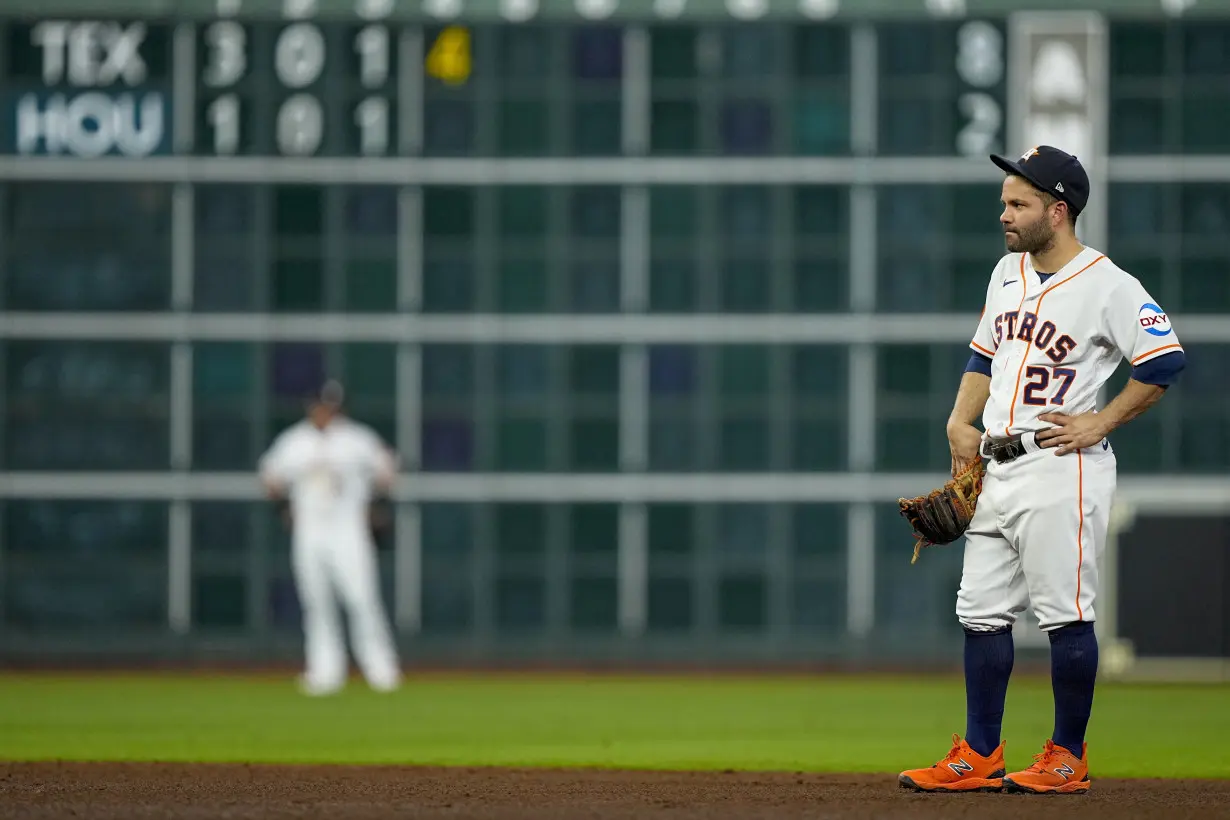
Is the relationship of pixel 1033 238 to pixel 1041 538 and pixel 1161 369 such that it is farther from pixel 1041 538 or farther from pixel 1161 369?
pixel 1041 538

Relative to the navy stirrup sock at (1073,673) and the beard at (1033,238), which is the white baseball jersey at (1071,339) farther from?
the navy stirrup sock at (1073,673)

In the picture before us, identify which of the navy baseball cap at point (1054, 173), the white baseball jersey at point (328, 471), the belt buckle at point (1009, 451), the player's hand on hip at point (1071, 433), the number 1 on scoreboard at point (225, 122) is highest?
the number 1 on scoreboard at point (225, 122)

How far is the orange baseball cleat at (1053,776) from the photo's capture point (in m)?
6.77

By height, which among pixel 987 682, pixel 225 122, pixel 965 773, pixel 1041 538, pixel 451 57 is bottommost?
pixel 965 773

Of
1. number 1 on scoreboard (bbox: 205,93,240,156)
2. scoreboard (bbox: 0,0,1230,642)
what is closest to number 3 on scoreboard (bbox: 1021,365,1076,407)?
scoreboard (bbox: 0,0,1230,642)

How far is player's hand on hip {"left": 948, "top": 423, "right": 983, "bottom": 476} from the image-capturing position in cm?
703

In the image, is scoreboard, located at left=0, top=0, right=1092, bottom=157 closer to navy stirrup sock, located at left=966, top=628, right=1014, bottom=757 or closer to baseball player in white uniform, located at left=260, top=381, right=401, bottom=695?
baseball player in white uniform, located at left=260, top=381, right=401, bottom=695

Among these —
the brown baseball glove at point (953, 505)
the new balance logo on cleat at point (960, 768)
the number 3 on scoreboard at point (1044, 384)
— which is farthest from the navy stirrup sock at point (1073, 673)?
the number 3 on scoreboard at point (1044, 384)

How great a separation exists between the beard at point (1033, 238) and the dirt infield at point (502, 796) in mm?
1754

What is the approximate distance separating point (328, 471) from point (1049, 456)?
7.80 meters

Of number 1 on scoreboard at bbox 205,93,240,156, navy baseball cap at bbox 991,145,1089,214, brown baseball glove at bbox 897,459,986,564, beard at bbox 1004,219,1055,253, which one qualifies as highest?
number 1 on scoreboard at bbox 205,93,240,156

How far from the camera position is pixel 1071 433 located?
6734mm

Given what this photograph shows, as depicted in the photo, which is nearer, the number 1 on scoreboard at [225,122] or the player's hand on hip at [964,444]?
the player's hand on hip at [964,444]

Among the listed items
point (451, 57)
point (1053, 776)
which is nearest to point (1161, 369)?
point (1053, 776)
